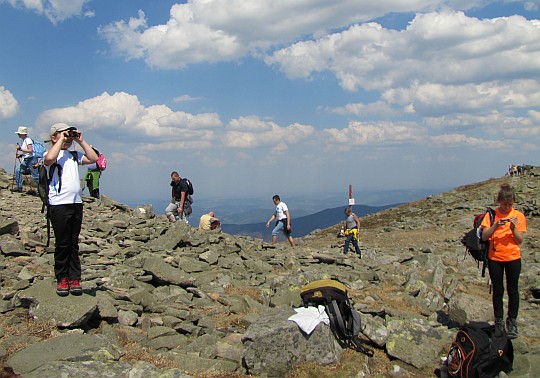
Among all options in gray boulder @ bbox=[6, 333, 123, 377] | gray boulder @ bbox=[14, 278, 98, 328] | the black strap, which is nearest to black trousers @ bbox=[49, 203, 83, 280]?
gray boulder @ bbox=[14, 278, 98, 328]

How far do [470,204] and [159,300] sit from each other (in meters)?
37.9

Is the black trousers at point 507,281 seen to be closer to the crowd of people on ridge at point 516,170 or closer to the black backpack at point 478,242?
the black backpack at point 478,242

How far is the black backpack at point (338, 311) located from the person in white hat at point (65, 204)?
4170mm

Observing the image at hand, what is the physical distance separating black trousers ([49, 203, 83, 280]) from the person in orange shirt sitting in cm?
743

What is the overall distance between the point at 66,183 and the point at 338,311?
5185 mm

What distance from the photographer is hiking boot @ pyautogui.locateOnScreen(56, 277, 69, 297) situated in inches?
300

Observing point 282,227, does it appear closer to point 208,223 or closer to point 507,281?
point 208,223

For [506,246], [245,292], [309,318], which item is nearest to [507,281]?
[506,246]

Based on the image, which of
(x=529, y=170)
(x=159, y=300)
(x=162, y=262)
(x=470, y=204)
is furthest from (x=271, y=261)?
(x=529, y=170)

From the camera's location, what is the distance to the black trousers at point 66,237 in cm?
755

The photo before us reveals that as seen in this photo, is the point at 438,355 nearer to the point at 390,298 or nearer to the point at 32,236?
the point at 390,298

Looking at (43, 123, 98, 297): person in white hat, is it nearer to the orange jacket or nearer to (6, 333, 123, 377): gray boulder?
(6, 333, 123, 377): gray boulder

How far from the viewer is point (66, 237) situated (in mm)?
7684

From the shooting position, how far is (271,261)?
49.7 ft
